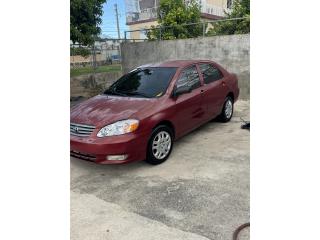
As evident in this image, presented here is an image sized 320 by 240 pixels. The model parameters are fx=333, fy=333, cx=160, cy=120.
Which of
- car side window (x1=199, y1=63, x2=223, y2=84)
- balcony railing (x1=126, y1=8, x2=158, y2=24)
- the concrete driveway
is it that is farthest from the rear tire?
balcony railing (x1=126, y1=8, x2=158, y2=24)

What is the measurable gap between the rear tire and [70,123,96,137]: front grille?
3.19m

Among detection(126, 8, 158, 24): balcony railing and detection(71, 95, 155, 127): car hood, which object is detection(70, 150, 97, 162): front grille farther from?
detection(126, 8, 158, 24): balcony railing

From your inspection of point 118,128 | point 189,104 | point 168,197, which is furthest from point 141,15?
point 168,197

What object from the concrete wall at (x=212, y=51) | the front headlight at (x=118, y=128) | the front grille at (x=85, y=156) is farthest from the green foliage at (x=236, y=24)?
the front grille at (x=85, y=156)

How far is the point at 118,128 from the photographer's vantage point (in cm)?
441

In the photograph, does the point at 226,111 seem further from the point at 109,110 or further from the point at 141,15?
the point at 141,15

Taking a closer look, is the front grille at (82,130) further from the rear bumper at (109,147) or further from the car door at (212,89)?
the car door at (212,89)

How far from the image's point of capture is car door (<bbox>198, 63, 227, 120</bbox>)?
5.96m
